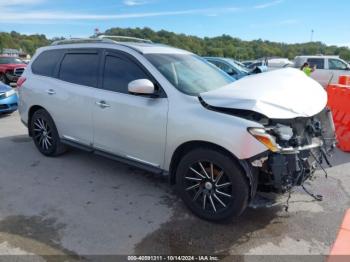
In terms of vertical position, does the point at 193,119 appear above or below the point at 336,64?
below

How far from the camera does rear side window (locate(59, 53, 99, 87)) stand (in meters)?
4.74

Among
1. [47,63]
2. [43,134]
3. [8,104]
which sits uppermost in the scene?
[47,63]

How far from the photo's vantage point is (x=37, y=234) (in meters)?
3.41

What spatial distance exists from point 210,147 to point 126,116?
1225 mm

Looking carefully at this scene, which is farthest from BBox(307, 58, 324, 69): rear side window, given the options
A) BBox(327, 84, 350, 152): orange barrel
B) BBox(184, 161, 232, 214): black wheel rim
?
BBox(184, 161, 232, 214): black wheel rim

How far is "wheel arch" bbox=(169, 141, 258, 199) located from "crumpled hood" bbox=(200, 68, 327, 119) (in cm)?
44

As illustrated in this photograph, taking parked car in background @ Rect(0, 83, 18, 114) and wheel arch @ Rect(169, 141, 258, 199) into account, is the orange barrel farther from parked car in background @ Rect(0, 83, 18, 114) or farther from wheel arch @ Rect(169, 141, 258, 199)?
parked car in background @ Rect(0, 83, 18, 114)

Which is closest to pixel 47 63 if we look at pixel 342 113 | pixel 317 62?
pixel 342 113

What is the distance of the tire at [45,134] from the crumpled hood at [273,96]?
295cm

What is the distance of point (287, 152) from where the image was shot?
3234 mm

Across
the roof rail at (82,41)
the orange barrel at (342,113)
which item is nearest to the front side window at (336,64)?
the orange barrel at (342,113)

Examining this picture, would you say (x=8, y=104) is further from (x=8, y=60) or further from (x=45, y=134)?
(x=8, y=60)

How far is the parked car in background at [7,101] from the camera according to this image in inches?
352

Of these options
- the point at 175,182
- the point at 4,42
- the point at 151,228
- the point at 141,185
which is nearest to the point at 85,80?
the point at 141,185
